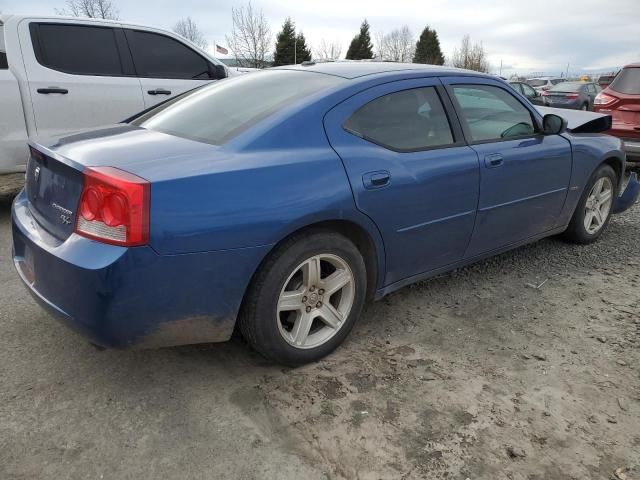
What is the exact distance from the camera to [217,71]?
19.8 ft

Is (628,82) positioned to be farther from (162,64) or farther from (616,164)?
(162,64)

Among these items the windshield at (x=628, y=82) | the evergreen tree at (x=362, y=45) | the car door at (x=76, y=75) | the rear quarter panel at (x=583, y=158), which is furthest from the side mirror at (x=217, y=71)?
the evergreen tree at (x=362, y=45)

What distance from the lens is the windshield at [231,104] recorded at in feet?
8.68

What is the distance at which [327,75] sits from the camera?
9.84ft

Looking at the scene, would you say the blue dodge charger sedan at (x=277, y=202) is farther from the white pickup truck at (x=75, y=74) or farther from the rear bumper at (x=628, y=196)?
the white pickup truck at (x=75, y=74)

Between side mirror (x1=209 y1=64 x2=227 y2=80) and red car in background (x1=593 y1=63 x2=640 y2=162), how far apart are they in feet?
17.5

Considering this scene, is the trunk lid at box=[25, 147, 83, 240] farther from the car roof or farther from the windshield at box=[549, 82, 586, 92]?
the windshield at box=[549, 82, 586, 92]

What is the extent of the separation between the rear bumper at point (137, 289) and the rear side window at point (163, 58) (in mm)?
3727

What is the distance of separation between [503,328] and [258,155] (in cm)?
181

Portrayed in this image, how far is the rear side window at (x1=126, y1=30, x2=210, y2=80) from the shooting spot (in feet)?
18.3

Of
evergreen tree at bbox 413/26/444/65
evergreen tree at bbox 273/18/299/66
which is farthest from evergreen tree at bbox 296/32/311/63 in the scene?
evergreen tree at bbox 413/26/444/65

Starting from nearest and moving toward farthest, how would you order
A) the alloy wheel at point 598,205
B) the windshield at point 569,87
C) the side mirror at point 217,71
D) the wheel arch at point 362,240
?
1. the wheel arch at point 362,240
2. the alloy wheel at point 598,205
3. the side mirror at point 217,71
4. the windshield at point 569,87

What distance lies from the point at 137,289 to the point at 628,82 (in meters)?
7.94

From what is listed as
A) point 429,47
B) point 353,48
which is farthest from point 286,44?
point 429,47
